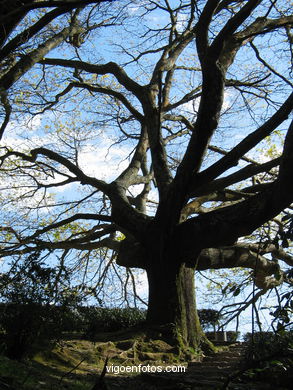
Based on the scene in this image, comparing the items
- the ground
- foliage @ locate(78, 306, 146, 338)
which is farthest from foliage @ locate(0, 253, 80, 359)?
foliage @ locate(78, 306, 146, 338)

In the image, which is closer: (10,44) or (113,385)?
(10,44)

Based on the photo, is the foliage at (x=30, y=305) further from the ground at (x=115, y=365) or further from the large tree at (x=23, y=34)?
the large tree at (x=23, y=34)

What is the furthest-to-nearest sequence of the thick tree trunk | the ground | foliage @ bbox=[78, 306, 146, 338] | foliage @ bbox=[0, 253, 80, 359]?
foliage @ bbox=[78, 306, 146, 338] → the thick tree trunk → foliage @ bbox=[0, 253, 80, 359] → the ground

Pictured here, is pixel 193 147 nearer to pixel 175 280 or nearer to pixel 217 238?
pixel 217 238

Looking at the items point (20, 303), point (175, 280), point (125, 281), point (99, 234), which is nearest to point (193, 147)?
point (175, 280)

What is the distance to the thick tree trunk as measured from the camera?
6.95 metres

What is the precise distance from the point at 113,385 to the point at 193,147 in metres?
3.68

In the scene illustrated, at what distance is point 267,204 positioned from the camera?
18.5 feet

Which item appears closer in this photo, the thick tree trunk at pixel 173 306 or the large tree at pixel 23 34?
the large tree at pixel 23 34

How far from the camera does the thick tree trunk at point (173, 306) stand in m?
6.95

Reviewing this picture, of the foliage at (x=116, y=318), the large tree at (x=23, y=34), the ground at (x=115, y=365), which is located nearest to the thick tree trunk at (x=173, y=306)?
the ground at (x=115, y=365)

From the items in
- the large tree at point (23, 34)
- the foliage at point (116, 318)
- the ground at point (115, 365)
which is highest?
the large tree at point (23, 34)

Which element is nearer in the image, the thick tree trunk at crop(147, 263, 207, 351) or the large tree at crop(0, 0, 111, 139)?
the large tree at crop(0, 0, 111, 139)

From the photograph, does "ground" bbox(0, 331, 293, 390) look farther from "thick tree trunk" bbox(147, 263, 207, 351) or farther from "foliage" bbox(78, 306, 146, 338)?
"foliage" bbox(78, 306, 146, 338)
